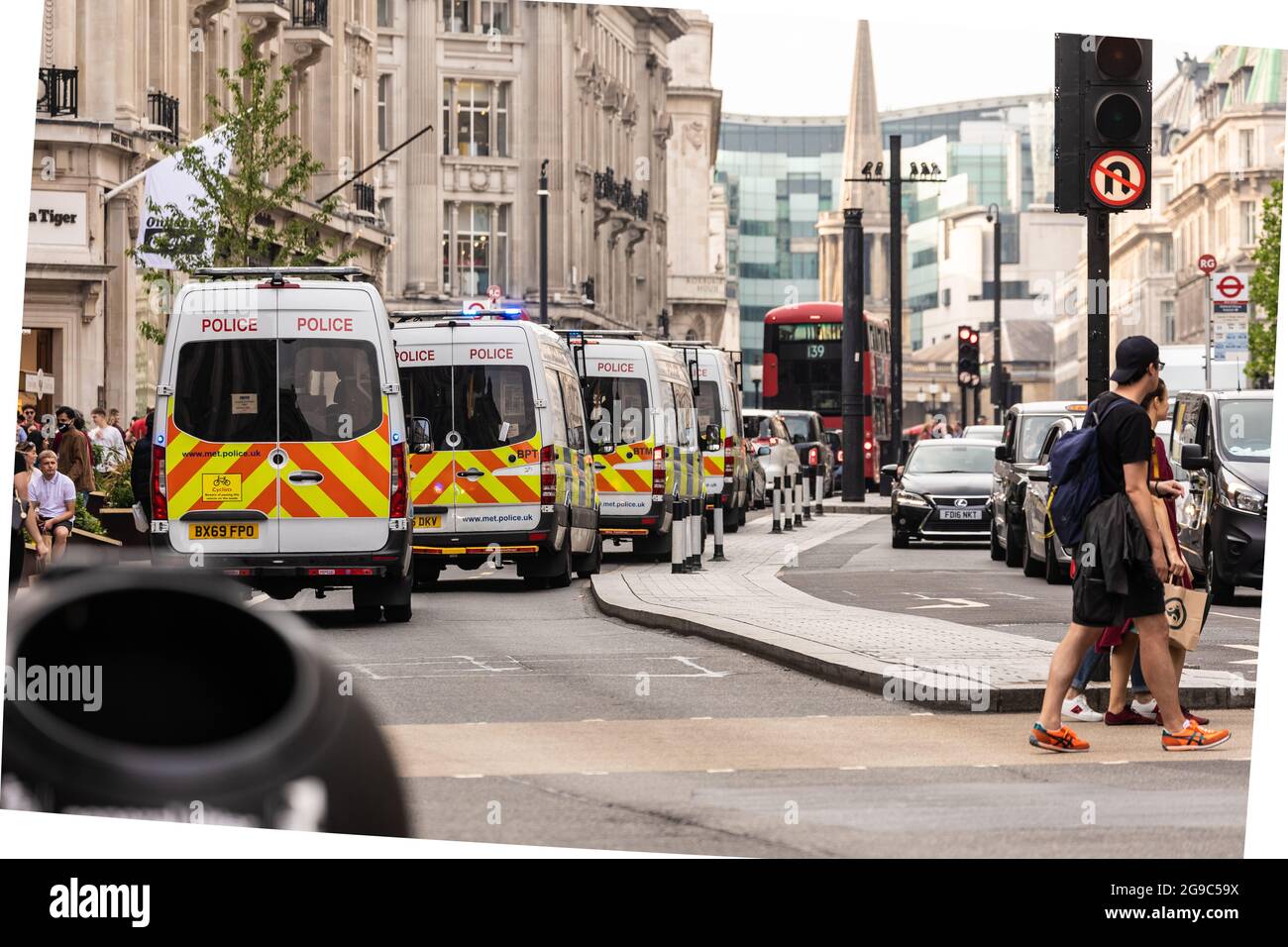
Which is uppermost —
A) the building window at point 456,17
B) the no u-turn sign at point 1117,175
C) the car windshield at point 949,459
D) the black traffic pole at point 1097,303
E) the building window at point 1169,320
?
the building window at point 456,17

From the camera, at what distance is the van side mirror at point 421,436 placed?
20.7 metres

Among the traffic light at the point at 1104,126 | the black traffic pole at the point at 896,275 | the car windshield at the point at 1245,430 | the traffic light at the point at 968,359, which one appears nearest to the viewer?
the traffic light at the point at 1104,126

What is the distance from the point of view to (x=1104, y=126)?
11.3 m

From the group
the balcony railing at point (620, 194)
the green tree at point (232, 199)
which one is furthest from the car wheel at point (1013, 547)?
the balcony railing at point (620, 194)

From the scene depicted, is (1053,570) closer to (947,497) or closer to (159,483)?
(947,497)

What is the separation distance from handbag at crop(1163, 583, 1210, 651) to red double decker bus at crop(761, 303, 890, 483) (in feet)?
160

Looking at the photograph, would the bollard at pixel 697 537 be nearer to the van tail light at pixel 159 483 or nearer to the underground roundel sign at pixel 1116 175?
the van tail light at pixel 159 483

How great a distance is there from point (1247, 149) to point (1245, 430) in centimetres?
10237

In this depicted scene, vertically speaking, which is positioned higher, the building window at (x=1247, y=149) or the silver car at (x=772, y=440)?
the building window at (x=1247, y=149)

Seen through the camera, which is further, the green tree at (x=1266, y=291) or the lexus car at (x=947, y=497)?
the green tree at (x=1266, y=291)

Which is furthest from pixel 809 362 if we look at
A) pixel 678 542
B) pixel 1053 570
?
pixel 1053 570

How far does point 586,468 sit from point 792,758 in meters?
14.8
